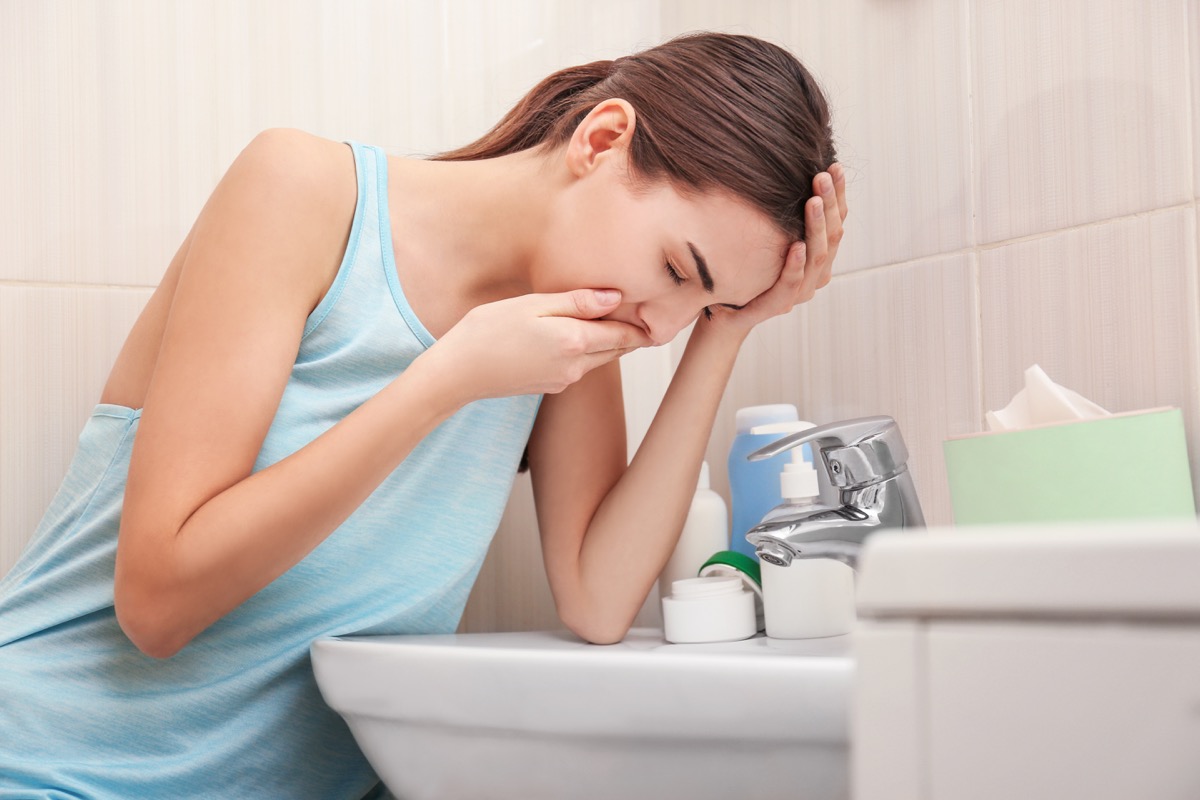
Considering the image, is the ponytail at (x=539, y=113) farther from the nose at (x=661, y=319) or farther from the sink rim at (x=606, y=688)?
the sink rim at (x=606, y=688)

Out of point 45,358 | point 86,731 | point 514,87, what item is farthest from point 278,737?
point 514,87

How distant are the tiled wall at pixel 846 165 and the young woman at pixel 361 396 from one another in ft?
0.49

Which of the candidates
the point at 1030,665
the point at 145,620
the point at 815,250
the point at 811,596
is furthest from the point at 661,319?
the point at 1030,665

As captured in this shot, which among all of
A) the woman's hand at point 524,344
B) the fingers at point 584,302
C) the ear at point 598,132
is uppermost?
the ear at point 598,132

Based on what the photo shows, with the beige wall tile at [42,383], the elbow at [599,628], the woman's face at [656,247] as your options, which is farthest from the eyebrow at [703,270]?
the beige wall tile at [42,383]

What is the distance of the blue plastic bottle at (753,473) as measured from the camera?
3.42ft

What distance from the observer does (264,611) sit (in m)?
0.88

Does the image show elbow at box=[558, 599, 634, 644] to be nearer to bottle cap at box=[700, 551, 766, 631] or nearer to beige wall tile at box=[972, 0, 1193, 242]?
bottle cap at box=[700, 551, 766, 631]

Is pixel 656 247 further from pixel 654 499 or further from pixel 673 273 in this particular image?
pixel 654 499

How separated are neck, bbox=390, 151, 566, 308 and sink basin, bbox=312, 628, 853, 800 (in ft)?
1.21

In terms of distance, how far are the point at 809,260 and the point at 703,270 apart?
0.50ft

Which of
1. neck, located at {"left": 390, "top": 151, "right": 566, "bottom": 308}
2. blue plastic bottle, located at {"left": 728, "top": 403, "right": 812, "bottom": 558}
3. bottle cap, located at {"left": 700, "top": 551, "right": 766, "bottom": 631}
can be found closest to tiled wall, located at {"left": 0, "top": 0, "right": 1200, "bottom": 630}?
blue plastic bottle, located at {"left": 728, "top": 403, "right": 812, "bottom": 558}

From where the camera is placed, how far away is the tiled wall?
0.84 m

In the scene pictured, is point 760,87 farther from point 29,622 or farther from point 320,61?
point 29,622
